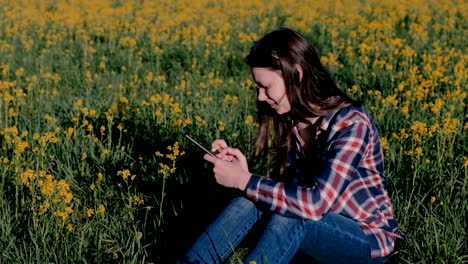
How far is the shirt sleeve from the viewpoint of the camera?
92.4 inches

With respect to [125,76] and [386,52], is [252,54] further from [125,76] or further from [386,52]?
[386,52]

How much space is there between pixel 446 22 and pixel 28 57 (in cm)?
473

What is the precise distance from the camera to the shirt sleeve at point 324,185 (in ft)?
7.70

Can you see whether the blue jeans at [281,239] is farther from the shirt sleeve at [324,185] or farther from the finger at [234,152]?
the finger at [234,152]

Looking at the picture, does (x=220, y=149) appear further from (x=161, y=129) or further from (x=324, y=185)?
(x=161, y=129)

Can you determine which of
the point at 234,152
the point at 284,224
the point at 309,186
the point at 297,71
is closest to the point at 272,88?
the point at 297,71

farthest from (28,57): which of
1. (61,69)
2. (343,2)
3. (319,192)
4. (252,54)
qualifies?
(343,2)

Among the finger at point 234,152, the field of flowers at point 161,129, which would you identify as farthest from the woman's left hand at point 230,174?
the field of flowers at point 161,129

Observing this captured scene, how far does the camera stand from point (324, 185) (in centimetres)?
237

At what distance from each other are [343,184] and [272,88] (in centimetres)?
48

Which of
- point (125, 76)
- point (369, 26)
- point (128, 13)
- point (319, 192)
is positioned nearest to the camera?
point (319, 192)

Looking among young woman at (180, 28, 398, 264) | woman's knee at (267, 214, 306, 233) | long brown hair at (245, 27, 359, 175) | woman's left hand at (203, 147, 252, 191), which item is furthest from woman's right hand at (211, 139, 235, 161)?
woman's knee at (267, 214, 306, 233)

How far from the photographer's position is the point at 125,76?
5676 millimetres

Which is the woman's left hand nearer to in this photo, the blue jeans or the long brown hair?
the blue jeans
